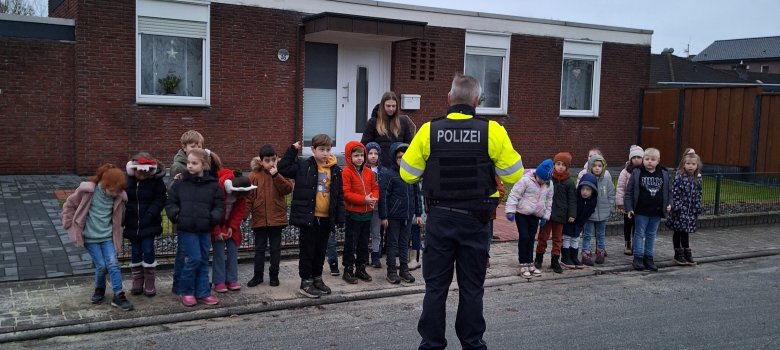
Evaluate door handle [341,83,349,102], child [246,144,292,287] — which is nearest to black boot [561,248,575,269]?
child [246,144,292,287]

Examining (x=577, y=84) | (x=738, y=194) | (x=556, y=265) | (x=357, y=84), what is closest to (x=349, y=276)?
(x=556, y=265)

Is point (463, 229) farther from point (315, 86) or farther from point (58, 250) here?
point (315, 86)

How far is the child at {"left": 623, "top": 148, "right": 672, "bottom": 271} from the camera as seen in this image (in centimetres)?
920

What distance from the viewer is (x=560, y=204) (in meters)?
8.86

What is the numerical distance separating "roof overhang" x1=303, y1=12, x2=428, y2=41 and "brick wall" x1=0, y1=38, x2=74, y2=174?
4.73 meters

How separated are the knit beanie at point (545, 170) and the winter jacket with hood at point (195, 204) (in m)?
3.76

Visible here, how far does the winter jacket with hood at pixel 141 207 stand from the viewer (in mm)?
6945

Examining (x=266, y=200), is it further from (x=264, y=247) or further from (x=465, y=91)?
(x=465, y=91)

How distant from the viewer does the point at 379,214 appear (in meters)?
8.14

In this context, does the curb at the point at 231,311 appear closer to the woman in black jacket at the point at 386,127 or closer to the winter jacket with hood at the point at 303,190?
the winter jacket with hood at the point at 303,190

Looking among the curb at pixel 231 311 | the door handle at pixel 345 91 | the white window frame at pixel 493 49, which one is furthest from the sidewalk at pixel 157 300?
the white window frame at pixel 493 49

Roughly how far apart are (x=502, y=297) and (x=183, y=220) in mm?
3463

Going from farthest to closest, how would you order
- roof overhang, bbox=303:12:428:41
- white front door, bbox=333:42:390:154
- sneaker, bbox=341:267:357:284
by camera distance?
1. white front door, bbox=333:42:390:154
2. roof overhang, bbox=303:12:428:41
3. sneaker, bbox=341:267:357:284

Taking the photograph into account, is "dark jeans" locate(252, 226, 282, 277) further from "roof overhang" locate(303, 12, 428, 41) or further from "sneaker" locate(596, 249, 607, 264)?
"roof overhang" locate(303, 12, 428, 41)
